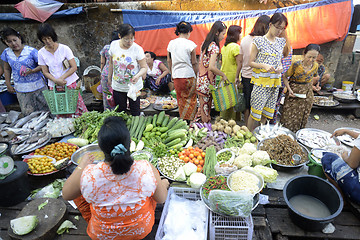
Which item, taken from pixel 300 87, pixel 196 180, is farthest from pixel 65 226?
pixel 300 87

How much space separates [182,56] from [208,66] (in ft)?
1.81

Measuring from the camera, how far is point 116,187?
1641mm

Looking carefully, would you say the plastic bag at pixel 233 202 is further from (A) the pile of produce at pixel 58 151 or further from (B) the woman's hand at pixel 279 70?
(A) the pile of produce at pixel 58 151

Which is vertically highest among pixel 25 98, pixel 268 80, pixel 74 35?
pixel 74 35

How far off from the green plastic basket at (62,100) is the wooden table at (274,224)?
1990mm

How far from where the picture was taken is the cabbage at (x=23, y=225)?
2.13 meters

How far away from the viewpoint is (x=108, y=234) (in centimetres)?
181

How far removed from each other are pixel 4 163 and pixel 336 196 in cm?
380

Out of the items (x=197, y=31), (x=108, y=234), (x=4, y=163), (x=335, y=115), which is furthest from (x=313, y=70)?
(x=4, y=163)

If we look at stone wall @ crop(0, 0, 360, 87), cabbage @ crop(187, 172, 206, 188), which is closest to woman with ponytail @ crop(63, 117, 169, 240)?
cabbage @ crop(187, 172, 206, 188)

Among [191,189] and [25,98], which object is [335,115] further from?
[25,98]

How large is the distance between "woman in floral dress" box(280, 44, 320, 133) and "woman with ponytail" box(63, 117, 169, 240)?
135 inches

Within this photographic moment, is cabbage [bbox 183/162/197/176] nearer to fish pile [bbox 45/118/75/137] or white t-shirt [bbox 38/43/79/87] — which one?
fish pile [bbox 45/118/75/137]

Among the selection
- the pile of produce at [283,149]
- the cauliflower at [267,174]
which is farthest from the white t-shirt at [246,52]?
the cauliflower at [267,174]
